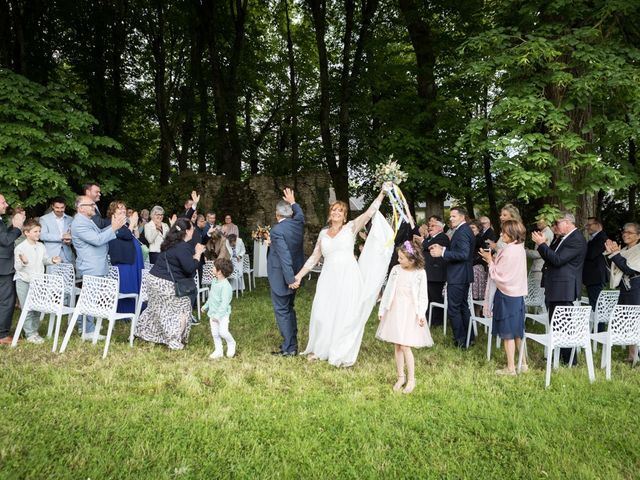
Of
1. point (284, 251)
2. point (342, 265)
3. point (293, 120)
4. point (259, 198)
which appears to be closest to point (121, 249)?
point (284, 251)

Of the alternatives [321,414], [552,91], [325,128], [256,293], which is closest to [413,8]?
[325,128]

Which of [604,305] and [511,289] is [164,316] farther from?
[604,305]

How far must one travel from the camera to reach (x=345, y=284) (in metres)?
6.42

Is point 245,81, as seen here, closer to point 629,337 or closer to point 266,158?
point 266,158

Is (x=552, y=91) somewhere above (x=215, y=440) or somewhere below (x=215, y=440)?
above

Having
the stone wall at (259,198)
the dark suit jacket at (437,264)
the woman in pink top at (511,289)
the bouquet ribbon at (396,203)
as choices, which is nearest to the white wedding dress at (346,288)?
the bouquet ribbon at (396,203)

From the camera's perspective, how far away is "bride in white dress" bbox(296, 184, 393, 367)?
20.8 ft

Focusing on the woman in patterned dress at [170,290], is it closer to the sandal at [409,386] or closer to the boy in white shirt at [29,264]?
the boy in white shirt at [29,264]

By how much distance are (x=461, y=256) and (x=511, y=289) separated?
130 cm

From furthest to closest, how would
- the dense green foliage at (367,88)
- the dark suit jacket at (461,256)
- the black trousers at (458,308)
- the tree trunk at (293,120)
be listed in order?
the tree trunk at (293,120) < the dense green foliage at (367,88) < the black trousers at (458,308) < the dark suit jacket at (461,256)

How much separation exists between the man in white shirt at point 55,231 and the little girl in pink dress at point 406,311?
5490 mm

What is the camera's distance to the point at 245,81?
70.5 ft

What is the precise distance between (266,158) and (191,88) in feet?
14.0

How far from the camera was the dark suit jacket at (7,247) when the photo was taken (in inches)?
264
